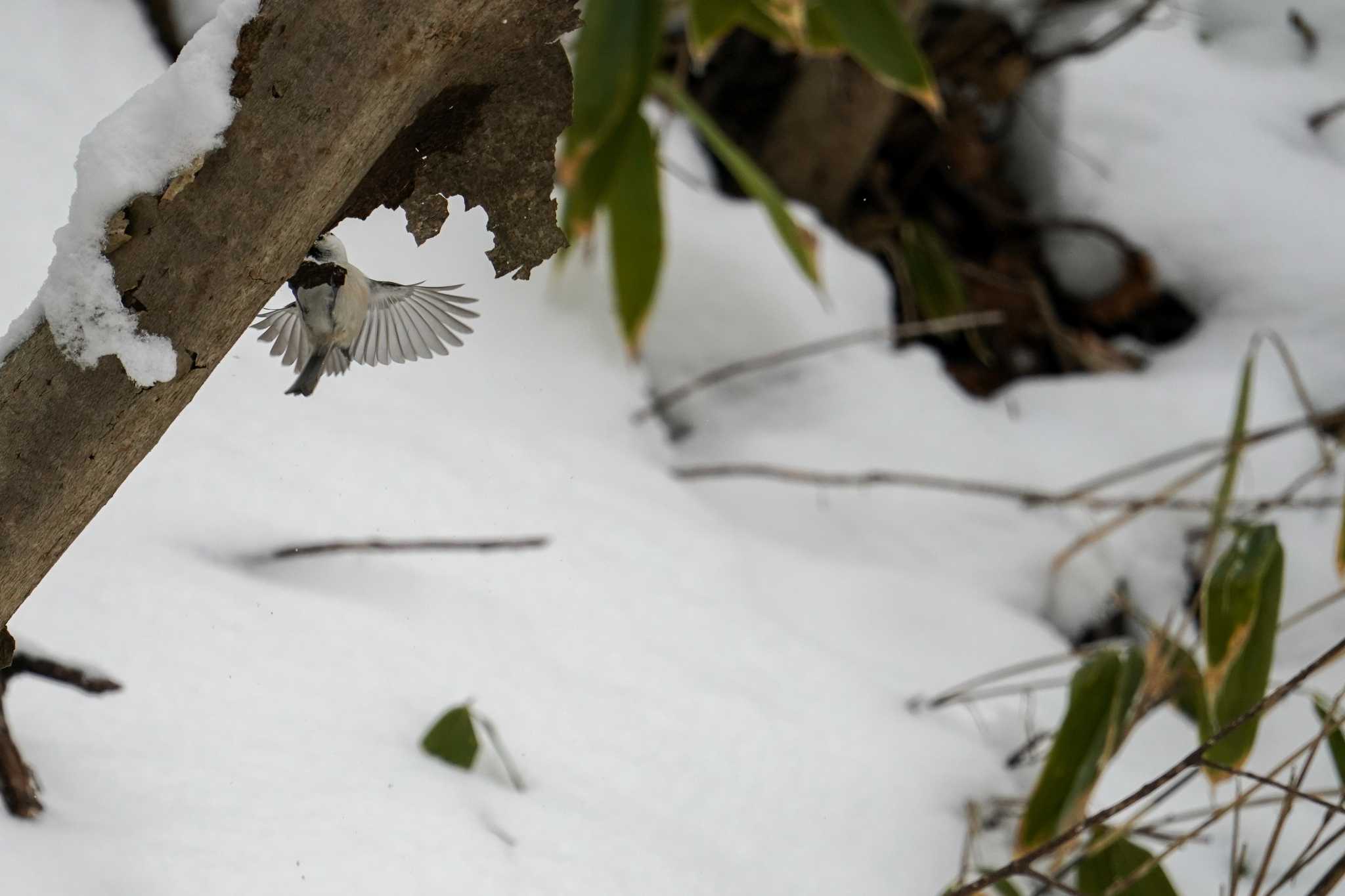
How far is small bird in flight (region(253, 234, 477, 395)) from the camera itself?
1.23ft

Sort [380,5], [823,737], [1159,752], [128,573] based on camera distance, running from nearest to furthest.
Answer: [380,5] → [128,573] → [823,737] → [1159,752]

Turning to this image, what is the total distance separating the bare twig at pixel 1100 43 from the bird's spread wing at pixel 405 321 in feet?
5.37

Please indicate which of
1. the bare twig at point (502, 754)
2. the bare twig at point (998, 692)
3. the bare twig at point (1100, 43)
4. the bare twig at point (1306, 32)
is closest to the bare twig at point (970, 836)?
the bare twig at point (998, 692)

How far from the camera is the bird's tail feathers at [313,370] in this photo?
39 centimetres

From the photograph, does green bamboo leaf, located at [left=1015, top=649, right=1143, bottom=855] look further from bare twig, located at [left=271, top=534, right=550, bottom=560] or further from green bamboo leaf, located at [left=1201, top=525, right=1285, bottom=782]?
bare twig, located at [left=271, top=534, right=550, bottom=560]

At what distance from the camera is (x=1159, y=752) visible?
44.1 inches

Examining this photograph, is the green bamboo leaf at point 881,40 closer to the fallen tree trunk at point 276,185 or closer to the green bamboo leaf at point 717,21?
the green bamboo leaf at point 717,21

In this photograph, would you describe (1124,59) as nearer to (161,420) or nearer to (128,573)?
(128,573)

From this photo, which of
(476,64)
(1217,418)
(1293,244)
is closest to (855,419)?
(1217,418)

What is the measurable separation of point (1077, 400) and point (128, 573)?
1275mm

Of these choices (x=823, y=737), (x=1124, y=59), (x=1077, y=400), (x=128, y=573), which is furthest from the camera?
(x=1124, y=59)

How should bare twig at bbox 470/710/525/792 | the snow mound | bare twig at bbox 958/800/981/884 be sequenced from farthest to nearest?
bare twig at bbox 958/800/981/884
bare twig at bbox 470/710/525/792
the snow mound

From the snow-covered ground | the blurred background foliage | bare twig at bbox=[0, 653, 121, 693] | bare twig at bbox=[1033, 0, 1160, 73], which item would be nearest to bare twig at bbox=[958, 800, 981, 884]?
the snow-covered ground

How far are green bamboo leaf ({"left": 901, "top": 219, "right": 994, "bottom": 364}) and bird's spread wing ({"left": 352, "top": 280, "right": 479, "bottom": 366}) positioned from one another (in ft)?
4.38
